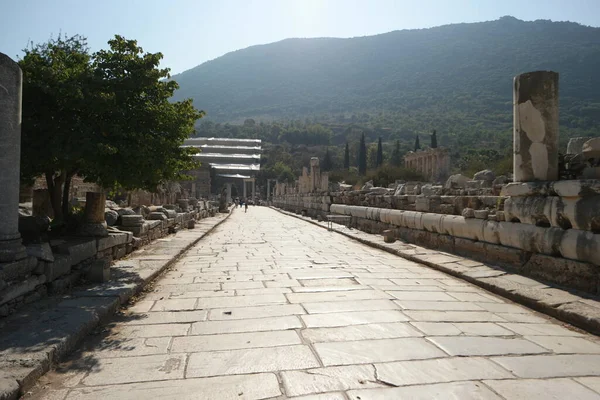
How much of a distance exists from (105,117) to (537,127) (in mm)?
5892

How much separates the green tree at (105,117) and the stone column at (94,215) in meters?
0.54

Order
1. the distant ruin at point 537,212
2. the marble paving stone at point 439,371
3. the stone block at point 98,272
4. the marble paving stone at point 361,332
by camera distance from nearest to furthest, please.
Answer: the marble paving stone at point 439,371 → the marble paving stone at point 361,332 → the distant ruin at point 537,212 → the stone block at point 98,272

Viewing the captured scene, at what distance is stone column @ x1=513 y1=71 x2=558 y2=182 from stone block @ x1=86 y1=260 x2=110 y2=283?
19.1 feet

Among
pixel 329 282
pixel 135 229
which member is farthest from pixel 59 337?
pixel 135 229

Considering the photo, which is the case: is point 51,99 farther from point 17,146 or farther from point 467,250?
point 467,250

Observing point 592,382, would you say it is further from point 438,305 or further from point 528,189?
point 528,189

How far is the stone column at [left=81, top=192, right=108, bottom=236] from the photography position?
6750mm

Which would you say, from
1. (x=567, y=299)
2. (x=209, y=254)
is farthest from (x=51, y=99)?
(x=567, y=299)

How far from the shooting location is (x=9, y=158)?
14.1 ft

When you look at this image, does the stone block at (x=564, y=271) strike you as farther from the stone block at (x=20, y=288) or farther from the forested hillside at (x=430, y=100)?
the forested hillside at (x=430, y=100)

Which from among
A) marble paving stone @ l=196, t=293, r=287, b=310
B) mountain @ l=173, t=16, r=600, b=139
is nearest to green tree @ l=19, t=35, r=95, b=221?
marble paving stone @ l=196, t=293, r=287, b=310

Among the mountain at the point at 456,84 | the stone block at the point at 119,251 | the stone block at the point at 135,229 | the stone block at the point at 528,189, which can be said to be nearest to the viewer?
the stone block at the point at 528,189

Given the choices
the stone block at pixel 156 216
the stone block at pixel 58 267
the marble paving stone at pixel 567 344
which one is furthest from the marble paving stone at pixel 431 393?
the stone block at pixel 156 216

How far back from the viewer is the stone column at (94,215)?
266 inches
